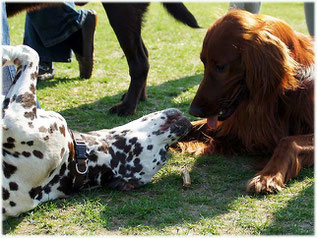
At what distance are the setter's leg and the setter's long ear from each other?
1.30ft

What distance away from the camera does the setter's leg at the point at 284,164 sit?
3215 millimetres

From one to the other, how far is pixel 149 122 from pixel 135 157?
0.28 m

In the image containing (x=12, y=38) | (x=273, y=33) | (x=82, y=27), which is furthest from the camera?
(x=12, y=38)

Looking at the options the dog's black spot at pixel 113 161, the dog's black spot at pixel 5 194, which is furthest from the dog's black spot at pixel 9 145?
the dog's black spot at pixel 113 161

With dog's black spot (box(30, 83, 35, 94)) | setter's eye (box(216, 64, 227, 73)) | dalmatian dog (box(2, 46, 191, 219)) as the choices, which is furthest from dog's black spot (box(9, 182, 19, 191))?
setter's eye (box(216, 64, 227, 73))

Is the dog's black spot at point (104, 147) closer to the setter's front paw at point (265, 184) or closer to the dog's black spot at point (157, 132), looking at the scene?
the dog's black spot at point (157, 132)

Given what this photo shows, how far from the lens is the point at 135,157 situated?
329cm

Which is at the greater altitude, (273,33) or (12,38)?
(273,33)

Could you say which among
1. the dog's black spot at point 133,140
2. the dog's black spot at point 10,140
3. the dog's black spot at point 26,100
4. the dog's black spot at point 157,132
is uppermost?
the dog's black spot at point 26,100

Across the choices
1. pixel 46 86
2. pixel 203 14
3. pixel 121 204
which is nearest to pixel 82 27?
pixel 46 86

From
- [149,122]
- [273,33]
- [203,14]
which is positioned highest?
[273,33]

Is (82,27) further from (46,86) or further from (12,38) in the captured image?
(12,38)

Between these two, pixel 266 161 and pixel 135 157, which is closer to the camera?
pixel 135 157

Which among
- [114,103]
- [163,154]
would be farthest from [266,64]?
[114,103]
